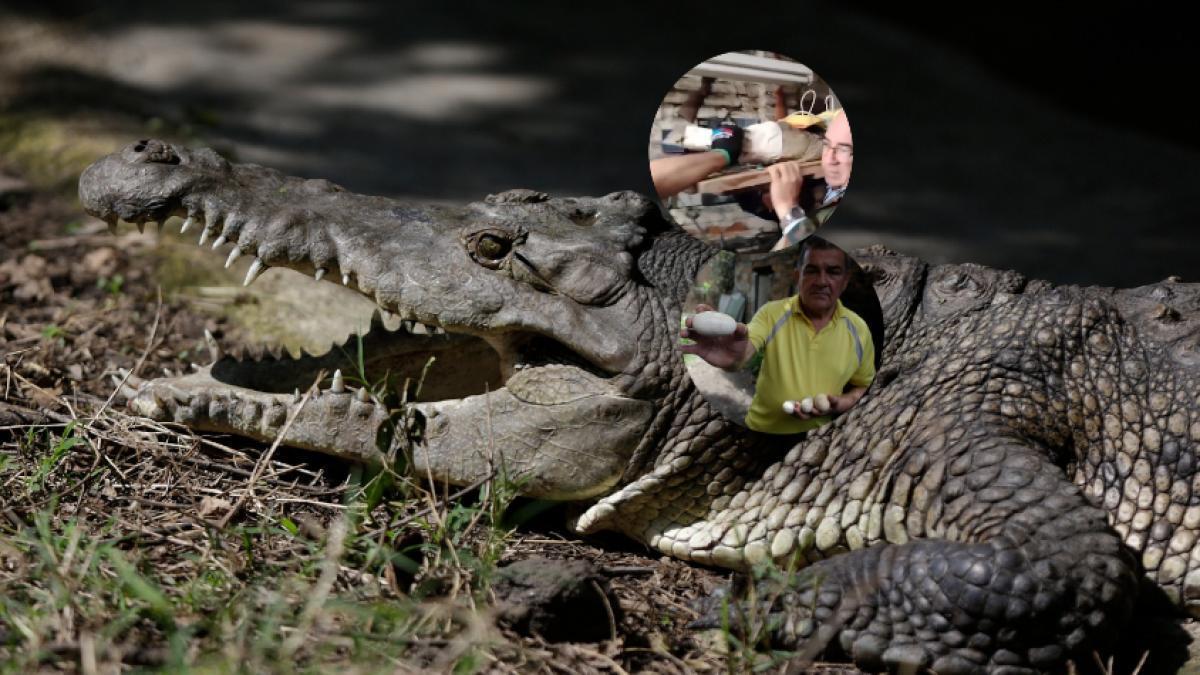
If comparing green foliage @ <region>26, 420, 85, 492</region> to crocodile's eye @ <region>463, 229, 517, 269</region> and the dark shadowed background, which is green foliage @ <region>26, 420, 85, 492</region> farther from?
the dark shadowed background

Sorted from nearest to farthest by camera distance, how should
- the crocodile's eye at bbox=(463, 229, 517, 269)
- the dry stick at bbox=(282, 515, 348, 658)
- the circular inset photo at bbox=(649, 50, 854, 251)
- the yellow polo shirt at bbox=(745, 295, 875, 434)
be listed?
the dry stick at bbox=(282, 515, 348, 658) < the circular inset photo at bbox=(649, 50, 854, 251) < the yellow polo shirt at bbox=(745, 295, 875, 434) < the crocodile's eye at bbox=(463, 229, 517, 269)

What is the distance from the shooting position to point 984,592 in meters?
2.77

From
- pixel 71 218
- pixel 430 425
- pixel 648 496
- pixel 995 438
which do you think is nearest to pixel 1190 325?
pixel 995 438

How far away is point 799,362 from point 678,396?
379 mm

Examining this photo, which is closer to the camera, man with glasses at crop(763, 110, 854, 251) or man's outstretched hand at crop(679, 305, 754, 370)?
man with glasses at crop(763, 110, 854, 251)

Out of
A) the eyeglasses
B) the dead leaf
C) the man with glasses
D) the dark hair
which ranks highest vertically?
the eyeglasses

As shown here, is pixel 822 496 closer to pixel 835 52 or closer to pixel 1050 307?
pixel 1050 307

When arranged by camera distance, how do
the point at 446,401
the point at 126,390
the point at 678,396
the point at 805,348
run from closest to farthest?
the point at 805,348 < the point at 678,396 < the point at 446,401 < the point at 126,390

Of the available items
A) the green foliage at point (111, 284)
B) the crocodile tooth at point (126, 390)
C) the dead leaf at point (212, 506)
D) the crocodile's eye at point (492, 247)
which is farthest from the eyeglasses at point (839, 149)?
the green foliage at point (111, 284)

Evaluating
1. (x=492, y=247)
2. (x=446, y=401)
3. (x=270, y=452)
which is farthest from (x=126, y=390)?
(x=492, y=247)

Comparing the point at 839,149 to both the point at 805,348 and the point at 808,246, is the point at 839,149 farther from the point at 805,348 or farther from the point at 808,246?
the point at 805,348

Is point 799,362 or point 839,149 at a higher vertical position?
point 839,149

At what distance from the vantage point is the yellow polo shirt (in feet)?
10.2

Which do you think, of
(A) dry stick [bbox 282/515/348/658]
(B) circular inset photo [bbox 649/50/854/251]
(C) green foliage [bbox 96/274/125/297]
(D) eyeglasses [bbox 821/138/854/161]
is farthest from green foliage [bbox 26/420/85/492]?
(D) eyeglasses [bbox 821/138/854/161]
